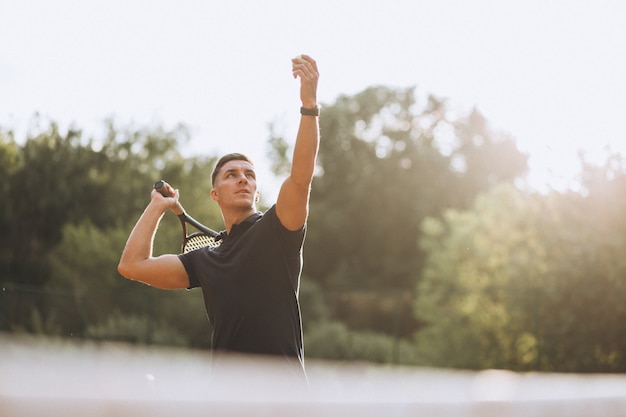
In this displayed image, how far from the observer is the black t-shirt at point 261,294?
3.20 meters

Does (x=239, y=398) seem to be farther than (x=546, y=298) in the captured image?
No

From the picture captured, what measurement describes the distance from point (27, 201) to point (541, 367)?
71.1 feet

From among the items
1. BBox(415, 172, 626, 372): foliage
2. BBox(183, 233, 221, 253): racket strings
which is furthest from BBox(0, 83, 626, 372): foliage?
BBox(183, 233, 221, 253): racket strings

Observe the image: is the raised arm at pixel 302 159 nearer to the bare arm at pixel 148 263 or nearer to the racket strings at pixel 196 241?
the bare arm at pixel 148 263

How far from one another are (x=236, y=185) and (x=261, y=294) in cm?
59

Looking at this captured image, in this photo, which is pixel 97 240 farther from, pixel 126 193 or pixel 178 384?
pixel 178 384

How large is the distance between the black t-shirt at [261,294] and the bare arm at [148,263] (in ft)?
1.11

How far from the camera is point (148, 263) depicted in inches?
145

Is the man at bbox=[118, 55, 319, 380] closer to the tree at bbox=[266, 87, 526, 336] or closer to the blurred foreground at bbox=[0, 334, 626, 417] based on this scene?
the blurred foreground at bbox=[0, 334, 626, 417]

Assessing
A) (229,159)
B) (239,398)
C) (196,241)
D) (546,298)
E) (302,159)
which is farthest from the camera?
(546,298)

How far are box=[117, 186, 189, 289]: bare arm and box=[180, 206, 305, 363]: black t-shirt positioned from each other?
1.11 ft

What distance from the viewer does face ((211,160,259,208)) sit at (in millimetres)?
3588

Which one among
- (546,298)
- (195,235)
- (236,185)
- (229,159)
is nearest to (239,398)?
(236,185)

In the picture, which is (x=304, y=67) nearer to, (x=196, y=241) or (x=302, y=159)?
(x=302, y=159)
